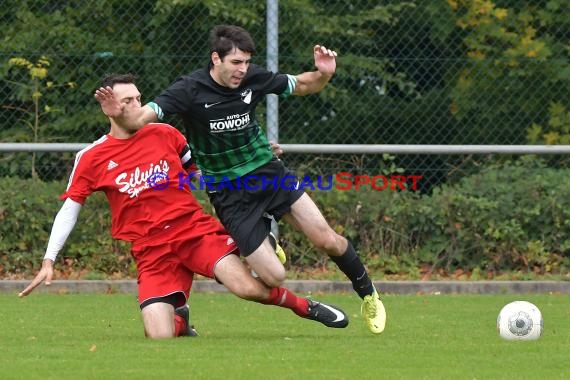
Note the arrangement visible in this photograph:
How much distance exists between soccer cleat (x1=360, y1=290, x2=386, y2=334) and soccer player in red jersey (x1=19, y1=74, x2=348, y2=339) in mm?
171

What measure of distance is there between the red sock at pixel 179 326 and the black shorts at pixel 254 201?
23.3 inches

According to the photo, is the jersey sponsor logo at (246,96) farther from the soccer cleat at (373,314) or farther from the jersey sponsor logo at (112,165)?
the soccer cleat at (373,314)

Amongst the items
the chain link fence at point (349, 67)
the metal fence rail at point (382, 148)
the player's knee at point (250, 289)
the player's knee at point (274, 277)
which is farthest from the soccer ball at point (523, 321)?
the chain link fence at point (349, 67)

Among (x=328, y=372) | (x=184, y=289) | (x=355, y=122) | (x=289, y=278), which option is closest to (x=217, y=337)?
(x=184, y=289)

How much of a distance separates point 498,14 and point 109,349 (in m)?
7.00

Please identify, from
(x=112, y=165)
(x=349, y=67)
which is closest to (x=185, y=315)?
(x=112, y=165)

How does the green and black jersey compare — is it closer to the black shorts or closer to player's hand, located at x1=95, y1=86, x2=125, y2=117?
the black shorts

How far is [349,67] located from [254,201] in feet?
15.8

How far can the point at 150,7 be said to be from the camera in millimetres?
13445

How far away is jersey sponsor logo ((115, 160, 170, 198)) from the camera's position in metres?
9.11

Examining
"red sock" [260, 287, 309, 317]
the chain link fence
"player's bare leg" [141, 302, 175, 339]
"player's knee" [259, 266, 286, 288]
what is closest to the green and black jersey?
"player's knee" [259, 266, 286, 288]

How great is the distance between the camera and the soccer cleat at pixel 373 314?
29.1 ft

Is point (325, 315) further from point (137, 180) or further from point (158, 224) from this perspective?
point (137, 180)

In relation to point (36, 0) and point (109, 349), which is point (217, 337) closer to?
point (109, 349)
